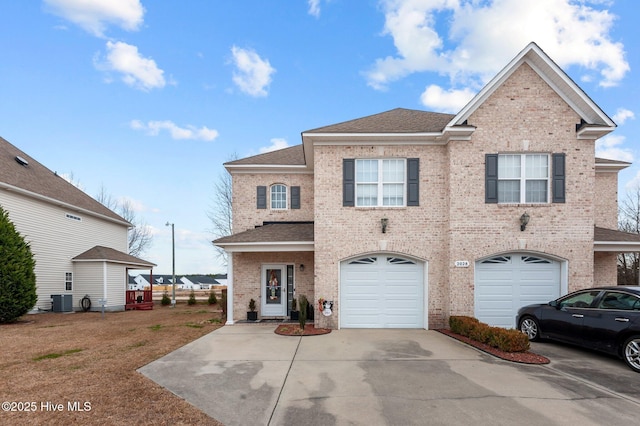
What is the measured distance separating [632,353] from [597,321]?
33.4 inches

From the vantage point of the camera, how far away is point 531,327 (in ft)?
32.3

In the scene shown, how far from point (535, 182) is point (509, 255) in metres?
2.62

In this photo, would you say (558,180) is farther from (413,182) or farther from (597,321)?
(597,321)

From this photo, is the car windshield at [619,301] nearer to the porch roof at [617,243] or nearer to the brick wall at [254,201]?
the porch roof at [617,243]

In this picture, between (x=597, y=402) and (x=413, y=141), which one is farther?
(x=413, y=141)

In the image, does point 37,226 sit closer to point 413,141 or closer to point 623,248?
point 413,141

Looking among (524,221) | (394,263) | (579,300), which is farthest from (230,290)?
(579,300)

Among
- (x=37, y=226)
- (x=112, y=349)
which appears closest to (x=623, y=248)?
(x=112, y=349)

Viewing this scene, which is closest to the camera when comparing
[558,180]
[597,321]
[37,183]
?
[597,321]

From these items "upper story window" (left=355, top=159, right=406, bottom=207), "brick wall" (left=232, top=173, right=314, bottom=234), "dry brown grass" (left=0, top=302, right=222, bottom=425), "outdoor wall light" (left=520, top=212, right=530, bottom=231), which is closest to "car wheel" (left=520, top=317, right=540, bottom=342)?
"outdoor wall light" (left=520, top=212, right=530, bottom=231)

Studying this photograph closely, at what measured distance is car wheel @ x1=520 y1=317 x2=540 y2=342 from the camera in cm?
969

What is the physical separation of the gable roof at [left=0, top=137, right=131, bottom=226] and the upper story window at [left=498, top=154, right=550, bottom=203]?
2097 centimetres

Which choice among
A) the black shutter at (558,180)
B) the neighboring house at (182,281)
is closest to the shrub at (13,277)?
the black shutter at (558,180)

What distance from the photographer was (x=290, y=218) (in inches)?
625
